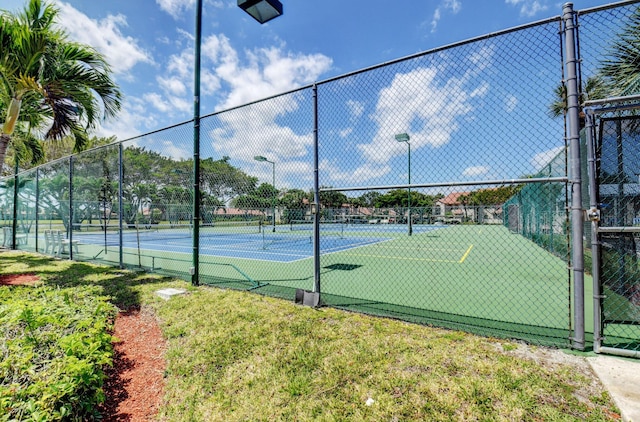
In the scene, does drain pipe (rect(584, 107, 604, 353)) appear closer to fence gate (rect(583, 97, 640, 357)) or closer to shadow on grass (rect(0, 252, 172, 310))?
fence gate (rect(583, 97, 640, 357))

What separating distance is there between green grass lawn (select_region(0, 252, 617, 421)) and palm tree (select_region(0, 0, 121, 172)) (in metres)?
6.08

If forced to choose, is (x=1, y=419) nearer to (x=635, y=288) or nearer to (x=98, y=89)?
(x=635, y=288)

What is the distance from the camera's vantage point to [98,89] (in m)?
7.31

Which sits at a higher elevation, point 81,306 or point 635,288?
point 635,288

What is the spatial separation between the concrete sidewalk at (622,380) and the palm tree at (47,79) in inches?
381

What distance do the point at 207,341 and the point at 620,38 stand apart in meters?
5.89

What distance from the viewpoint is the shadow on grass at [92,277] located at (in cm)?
552

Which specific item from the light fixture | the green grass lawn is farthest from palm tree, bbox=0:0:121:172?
the green grass lawn

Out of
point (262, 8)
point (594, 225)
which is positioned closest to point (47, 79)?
point (262, 8)

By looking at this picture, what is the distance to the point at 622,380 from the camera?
97.3 inches

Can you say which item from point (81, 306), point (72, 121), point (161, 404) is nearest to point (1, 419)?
point (161, 404)

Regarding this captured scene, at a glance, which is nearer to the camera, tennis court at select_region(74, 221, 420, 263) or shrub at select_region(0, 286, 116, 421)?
shrub at select_region(0, 286, 116, 421)

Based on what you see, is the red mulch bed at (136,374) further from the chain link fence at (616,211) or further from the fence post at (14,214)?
the fence post at (14,214)

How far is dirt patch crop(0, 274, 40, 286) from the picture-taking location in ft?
21.3
